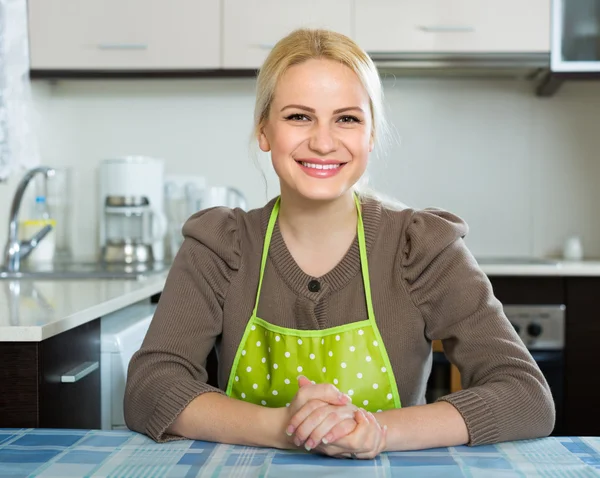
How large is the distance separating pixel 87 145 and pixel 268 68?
1901 millimetres

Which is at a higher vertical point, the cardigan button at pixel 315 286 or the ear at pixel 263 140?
the ear at pixel 263 140

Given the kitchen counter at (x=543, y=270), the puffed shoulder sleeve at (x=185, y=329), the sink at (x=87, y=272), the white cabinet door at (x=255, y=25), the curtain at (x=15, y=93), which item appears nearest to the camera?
the puffed shoulder sleeve at (x=185, y=329)

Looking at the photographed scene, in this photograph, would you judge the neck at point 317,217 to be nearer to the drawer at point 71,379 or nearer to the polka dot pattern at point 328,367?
the polka dot pattern at point 328,367

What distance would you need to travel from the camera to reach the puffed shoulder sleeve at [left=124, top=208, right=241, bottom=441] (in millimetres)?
1071

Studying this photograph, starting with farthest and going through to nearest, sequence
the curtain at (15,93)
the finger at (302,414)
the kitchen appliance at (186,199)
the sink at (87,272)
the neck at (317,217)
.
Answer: the kitchen appliance at (186,199)
the curtain at (15,93)
the sink at (87,272)
the neck at (317,217)
the finger at (302,414)

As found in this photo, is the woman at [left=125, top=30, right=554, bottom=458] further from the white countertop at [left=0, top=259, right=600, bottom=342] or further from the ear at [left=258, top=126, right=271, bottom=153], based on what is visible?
the white countertop at [left=0, top=259, right=600, bottom=342]

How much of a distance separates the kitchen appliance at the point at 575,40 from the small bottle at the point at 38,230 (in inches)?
69.2

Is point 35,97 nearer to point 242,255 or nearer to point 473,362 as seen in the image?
point 242,255

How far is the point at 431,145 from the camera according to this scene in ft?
9.74

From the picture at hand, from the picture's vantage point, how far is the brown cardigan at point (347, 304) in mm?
1126

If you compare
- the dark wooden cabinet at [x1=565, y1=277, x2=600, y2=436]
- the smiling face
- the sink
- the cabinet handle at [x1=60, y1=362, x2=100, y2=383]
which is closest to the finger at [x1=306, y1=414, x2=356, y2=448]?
the smiling face

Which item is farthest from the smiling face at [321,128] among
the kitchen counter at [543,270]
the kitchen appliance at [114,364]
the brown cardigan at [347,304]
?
the kitchen counter at [543,270]

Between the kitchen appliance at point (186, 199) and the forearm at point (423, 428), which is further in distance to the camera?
the kitchen appliance at point (186, 199)

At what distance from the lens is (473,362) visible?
3.77ft
